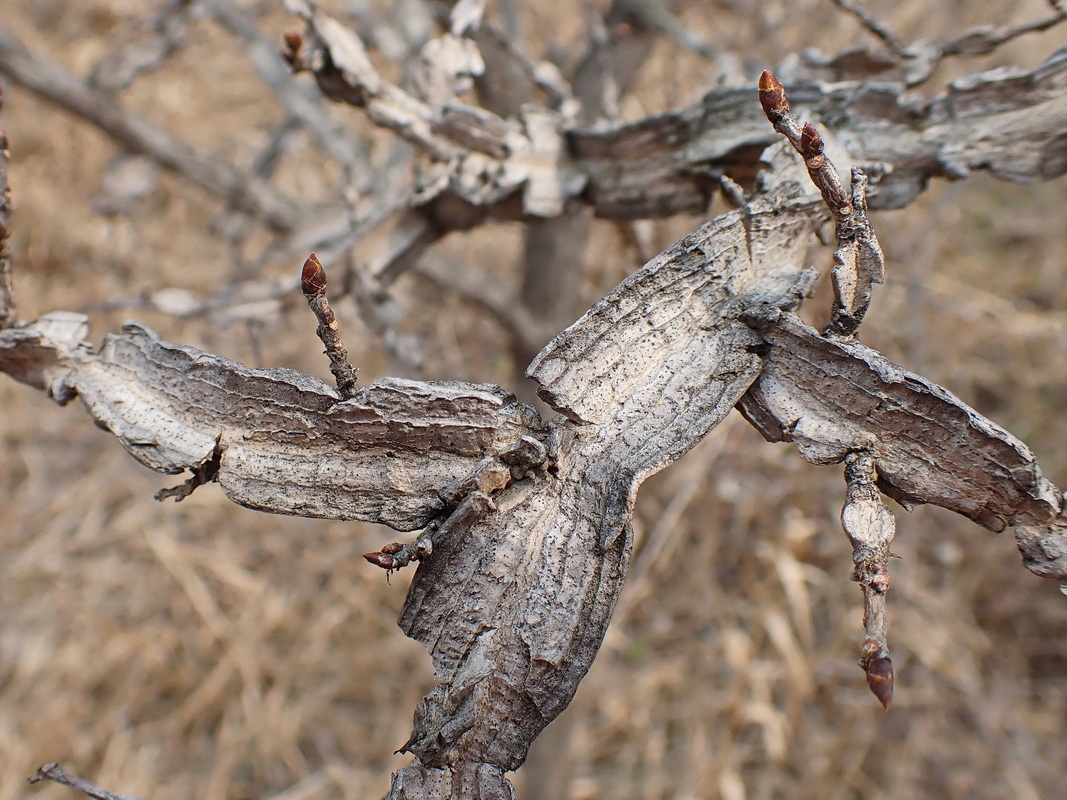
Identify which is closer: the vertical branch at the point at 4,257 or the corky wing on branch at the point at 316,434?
the corky wing on branch at the point at 316,434

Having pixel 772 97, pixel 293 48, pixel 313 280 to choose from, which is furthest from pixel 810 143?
pixel 293 48

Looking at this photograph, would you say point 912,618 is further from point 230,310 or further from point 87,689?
point 87,689

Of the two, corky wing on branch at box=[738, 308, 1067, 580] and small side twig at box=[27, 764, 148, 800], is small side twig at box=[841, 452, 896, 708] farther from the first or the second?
small side twig at box=[27, 764, 148, 800]

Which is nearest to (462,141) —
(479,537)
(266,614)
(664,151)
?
(664,151)

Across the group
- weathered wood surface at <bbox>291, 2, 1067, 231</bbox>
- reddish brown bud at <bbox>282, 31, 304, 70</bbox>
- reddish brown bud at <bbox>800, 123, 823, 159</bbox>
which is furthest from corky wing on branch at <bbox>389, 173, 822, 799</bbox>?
reddish brown bud at <bbox>282, 31, 304, 70</bbox>

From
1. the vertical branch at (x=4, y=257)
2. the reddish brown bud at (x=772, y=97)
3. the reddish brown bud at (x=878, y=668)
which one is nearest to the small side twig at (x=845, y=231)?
the reddish brown bud at (x=772, y=97)

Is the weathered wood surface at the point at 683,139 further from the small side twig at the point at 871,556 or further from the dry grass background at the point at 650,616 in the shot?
the dry grass background at the point at 650,616
